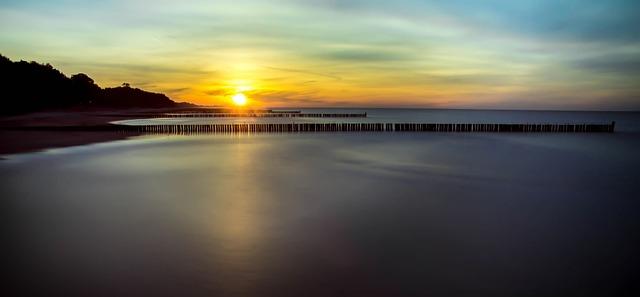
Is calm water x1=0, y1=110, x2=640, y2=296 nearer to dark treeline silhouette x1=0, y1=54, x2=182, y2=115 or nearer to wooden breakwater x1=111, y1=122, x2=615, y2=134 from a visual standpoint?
wooden breakwater x1=111, y1=122, x2=615, y2=134

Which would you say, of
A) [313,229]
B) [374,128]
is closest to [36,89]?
[374,128]

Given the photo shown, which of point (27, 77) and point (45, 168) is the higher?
point (27, 77)

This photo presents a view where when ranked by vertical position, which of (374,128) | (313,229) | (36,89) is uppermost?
(36,89)

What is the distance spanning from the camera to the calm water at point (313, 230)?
6117mm

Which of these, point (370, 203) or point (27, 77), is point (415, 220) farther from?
point (27, 77)

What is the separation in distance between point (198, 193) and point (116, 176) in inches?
168

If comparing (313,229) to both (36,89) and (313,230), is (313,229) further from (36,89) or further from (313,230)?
(36,89)

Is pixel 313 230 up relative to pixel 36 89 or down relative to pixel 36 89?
down

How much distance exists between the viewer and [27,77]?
53969 millimetres

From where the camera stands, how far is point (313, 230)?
8664mm

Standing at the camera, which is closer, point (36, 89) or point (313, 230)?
point (313, 230)

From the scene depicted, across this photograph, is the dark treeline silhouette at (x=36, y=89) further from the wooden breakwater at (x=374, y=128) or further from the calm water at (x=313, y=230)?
the calm water at (x=313, y=230)

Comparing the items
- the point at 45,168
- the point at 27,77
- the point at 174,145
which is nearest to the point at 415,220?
the point at 45,168

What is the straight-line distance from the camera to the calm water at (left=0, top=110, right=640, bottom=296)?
20.1 feet
